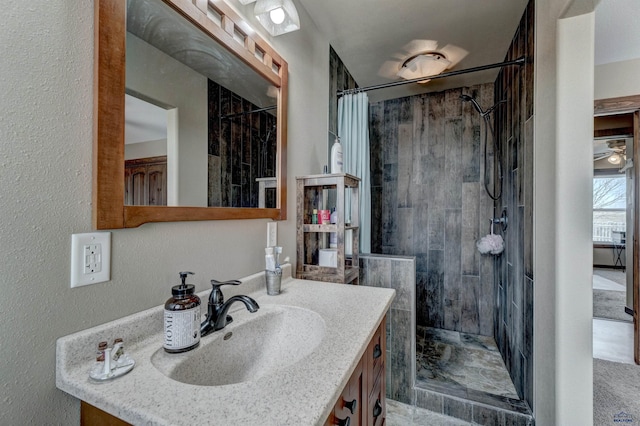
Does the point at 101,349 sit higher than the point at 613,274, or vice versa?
the point at 101,349

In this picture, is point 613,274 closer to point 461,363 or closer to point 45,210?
point 461,363

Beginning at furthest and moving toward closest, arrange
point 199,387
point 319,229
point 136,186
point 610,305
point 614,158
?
1. point 614,158
2. point 610,305
3. point 319,229
4. point 136,186
5. point 199,387

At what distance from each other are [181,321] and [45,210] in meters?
0.38

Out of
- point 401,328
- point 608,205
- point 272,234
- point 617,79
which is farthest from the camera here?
point 608,205

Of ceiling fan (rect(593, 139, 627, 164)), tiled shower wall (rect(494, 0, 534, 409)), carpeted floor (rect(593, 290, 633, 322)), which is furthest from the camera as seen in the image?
ceiling fan (rect(593, 139, 627, 164))

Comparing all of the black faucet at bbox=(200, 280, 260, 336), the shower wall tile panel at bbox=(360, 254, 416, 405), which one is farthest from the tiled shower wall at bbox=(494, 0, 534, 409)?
the black faucet at bbox=(200, 280, 260, 336)

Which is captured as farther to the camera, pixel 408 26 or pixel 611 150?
pixel 611 150

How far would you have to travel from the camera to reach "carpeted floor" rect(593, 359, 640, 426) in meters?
1.69

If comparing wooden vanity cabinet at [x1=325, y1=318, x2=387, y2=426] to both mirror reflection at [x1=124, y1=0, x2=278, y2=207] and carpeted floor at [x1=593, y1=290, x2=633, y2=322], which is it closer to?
mirror reflection at [x1=124, y1=0, x2=278, y2=207]

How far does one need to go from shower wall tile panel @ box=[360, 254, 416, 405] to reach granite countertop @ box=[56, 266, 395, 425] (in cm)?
105

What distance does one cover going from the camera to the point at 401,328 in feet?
5.99

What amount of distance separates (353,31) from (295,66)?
2.18ft

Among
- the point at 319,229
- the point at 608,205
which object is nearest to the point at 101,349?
the point at 319,229

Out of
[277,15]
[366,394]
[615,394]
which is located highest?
[277,15]
